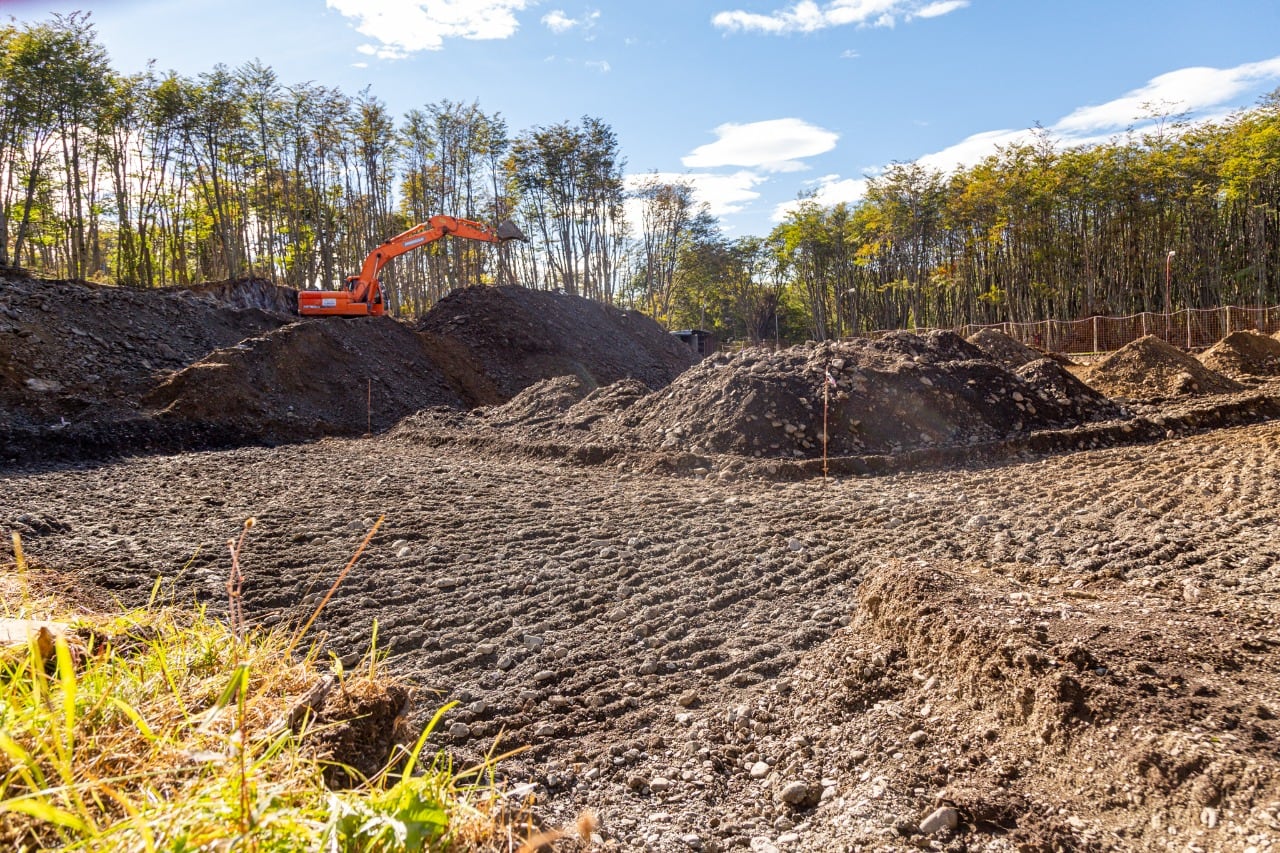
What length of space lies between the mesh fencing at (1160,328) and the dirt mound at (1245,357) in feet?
11.9

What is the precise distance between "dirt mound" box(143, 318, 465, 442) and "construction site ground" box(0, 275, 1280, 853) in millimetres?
1178

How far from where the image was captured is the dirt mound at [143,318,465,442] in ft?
34.7

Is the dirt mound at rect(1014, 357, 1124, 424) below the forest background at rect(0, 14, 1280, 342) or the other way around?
below

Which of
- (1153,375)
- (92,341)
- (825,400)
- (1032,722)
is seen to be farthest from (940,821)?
(92,341)

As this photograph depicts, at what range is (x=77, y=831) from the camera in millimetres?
900

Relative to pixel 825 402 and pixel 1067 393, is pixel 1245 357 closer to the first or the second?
pixel 1067 393

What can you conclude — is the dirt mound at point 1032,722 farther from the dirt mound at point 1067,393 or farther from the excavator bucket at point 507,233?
the excavator bucket at point 507,233

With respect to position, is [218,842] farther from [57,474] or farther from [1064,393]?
[1064,393]

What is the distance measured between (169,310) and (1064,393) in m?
15.3

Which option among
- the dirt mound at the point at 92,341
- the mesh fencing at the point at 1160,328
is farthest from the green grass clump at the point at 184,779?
the mesh fencing at the point at 1160,328

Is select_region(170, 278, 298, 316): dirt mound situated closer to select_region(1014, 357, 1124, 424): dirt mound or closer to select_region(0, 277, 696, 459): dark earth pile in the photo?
select_region(0, 277, 696, 459): dark earth pile

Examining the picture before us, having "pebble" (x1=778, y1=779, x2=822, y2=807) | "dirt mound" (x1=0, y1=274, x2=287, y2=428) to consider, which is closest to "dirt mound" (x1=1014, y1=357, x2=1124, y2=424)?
"pebble" (x1=778, y1=779, x2=822, y2=807)

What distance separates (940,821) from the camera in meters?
1.79

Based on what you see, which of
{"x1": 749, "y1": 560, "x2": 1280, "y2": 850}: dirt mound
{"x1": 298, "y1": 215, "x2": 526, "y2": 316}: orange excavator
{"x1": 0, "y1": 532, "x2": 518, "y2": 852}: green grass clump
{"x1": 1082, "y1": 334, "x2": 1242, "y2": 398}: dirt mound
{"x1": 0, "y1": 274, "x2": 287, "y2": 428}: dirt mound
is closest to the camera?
{"x1": 0, "y1": 532, "x2": 518, "y2": 852}: green grass clump
